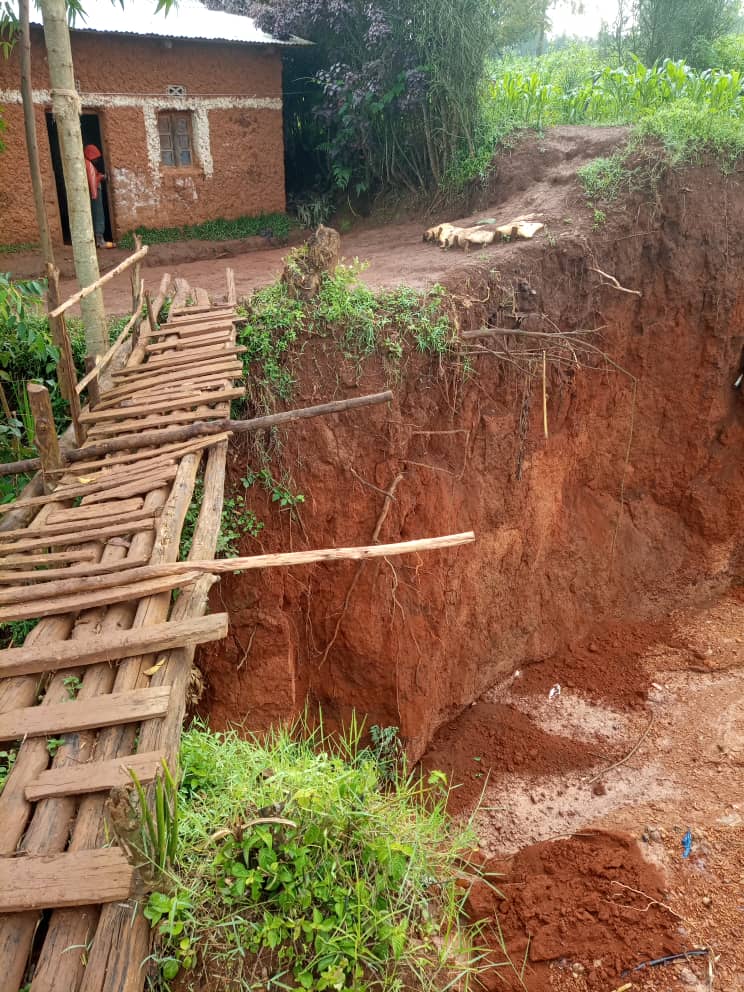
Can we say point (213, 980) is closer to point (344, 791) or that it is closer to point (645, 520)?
point (344, 791)

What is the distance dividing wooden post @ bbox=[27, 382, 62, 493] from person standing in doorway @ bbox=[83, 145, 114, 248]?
18.9ft

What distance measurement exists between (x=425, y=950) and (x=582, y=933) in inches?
89.5

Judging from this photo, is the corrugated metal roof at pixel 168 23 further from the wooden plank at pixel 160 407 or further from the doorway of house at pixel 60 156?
the wooden plank at pixel 160 407

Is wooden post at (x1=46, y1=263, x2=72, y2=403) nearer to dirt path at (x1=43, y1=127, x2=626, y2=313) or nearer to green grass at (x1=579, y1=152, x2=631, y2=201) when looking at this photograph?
dirt path at (x1=43, y1=127, x2=626, y2=313)

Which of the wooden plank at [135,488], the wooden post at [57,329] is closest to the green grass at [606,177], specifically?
the wooden post at [57,329]

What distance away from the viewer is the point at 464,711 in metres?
6.27

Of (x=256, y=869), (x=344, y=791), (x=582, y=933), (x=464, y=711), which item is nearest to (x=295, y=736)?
(x=464, y=711)

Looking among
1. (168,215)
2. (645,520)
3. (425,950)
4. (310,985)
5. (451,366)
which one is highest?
(168,215)

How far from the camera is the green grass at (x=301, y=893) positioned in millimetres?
2217

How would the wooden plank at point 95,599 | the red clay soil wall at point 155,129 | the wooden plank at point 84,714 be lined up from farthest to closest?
1. the red clay soil wall at point 155,129
2. the wooden plank at point 95,599
3. the wooden plank at point 84,714

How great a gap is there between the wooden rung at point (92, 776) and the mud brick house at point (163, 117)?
7.80m

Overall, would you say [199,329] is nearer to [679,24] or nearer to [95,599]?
[95,599]

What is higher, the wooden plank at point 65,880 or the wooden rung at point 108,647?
the wooden rung at point 108,647

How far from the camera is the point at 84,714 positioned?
2.60m
